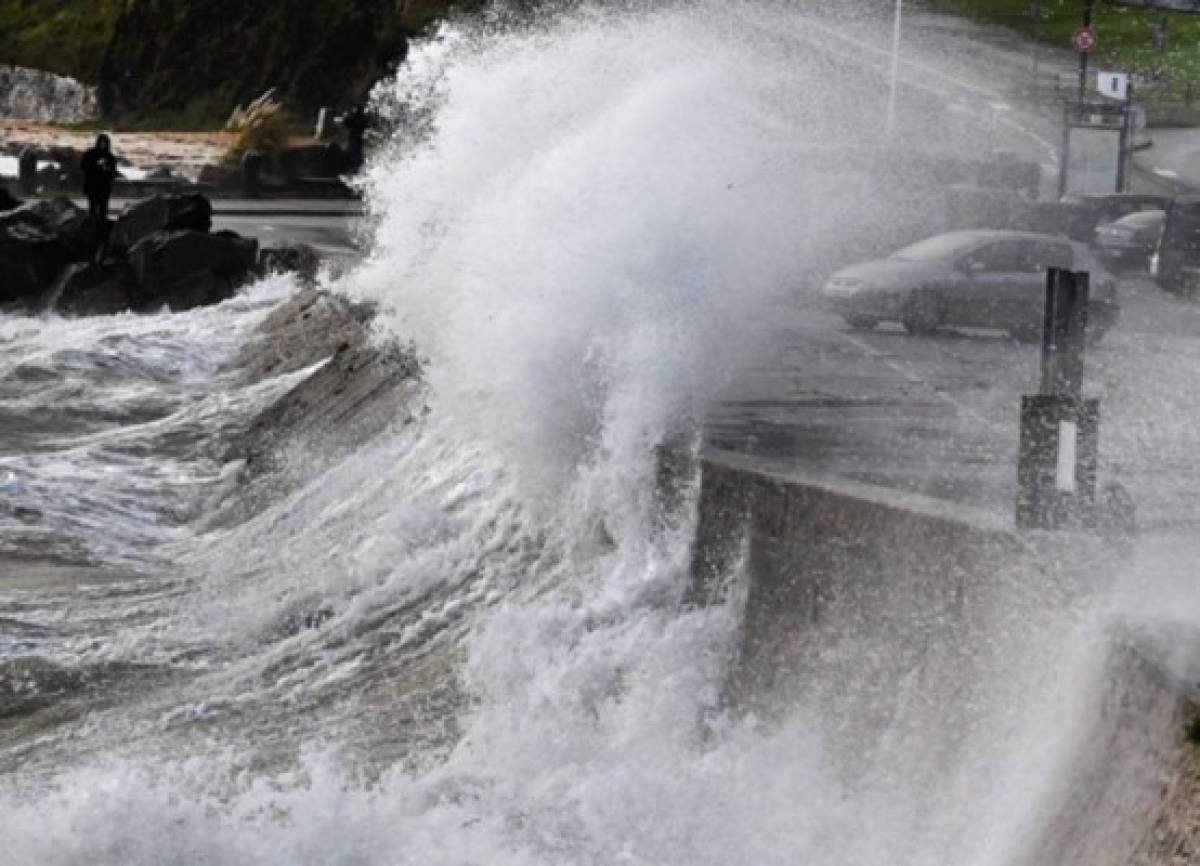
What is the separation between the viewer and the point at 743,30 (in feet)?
117

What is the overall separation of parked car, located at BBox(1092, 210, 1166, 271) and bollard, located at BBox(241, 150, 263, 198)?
15.1m

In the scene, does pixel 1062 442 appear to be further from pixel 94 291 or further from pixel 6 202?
pixel 6 202

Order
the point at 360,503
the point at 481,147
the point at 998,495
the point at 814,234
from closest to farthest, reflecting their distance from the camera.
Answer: the point at 998,495, the point at 360,503, the point at 481,147, the point at 814,234

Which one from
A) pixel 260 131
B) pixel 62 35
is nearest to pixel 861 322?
pixel 260 131

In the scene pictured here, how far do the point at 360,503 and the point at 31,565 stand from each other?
6.09 feet

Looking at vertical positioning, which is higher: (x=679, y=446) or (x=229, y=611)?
(x=679, y=446)

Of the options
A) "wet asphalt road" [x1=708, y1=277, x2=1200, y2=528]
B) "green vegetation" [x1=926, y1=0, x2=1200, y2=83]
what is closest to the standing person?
"wet asphalt road" [x1=708, y1=277, x2=1200, y2=528]

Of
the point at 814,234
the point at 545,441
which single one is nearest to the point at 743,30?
the point at 814,234

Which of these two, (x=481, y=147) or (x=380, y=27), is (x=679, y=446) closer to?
(x=481, y=147)

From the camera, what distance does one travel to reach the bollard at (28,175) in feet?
133

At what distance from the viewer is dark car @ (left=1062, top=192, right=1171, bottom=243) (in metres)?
30.8

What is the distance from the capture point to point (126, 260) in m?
27.9

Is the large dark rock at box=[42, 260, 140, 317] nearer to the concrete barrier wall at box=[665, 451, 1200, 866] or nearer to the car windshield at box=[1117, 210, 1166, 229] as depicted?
the car windshield at box=[1117, 210, 1166, 229]

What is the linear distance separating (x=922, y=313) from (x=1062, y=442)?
42.5 feet
